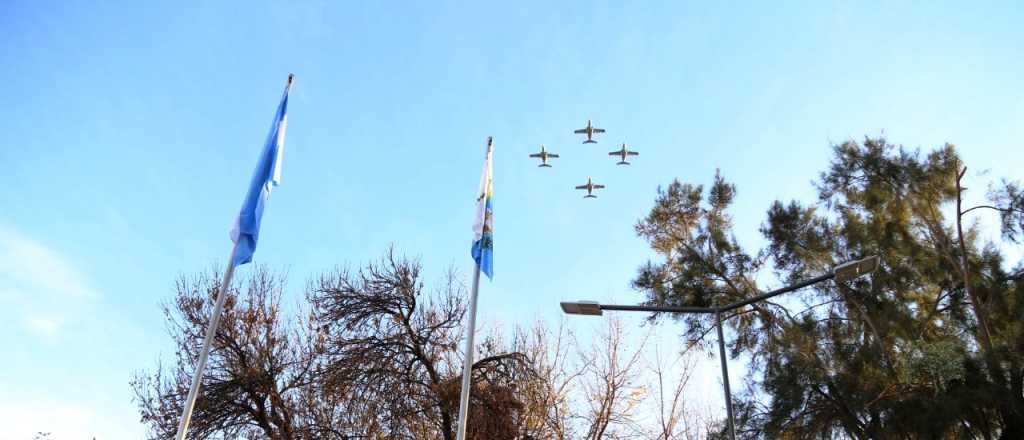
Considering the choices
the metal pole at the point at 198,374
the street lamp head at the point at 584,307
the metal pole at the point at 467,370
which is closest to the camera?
the metal pole at the point at 198,374

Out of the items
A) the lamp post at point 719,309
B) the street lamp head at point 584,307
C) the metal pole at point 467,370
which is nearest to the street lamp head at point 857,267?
the lamp post at point 719,309

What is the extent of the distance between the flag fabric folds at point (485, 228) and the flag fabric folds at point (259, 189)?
11.5 feet

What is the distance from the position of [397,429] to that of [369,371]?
4.94ft

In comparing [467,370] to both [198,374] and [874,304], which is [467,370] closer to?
[198,374]

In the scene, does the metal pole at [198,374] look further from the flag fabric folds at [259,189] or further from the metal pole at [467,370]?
the metal pole at [467,370]

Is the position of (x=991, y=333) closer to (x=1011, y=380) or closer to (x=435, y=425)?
(x=1011, y=380)

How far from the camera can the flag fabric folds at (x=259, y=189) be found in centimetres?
1070

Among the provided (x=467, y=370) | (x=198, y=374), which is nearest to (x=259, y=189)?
(x=198, y=374)

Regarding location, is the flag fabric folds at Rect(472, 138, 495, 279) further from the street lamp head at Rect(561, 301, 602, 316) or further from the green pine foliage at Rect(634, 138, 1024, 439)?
the green pine foliage at Rect(634, 138, 1024, 439)

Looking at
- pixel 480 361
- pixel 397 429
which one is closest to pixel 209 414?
pixel 397 429

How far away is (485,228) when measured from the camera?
41.7ft

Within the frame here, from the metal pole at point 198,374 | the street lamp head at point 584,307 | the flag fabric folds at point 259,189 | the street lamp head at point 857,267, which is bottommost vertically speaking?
the metal pole at point 198,374

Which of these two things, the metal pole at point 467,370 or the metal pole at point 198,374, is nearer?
the metal pole at point 198,374

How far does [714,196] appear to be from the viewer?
20.1 meters
